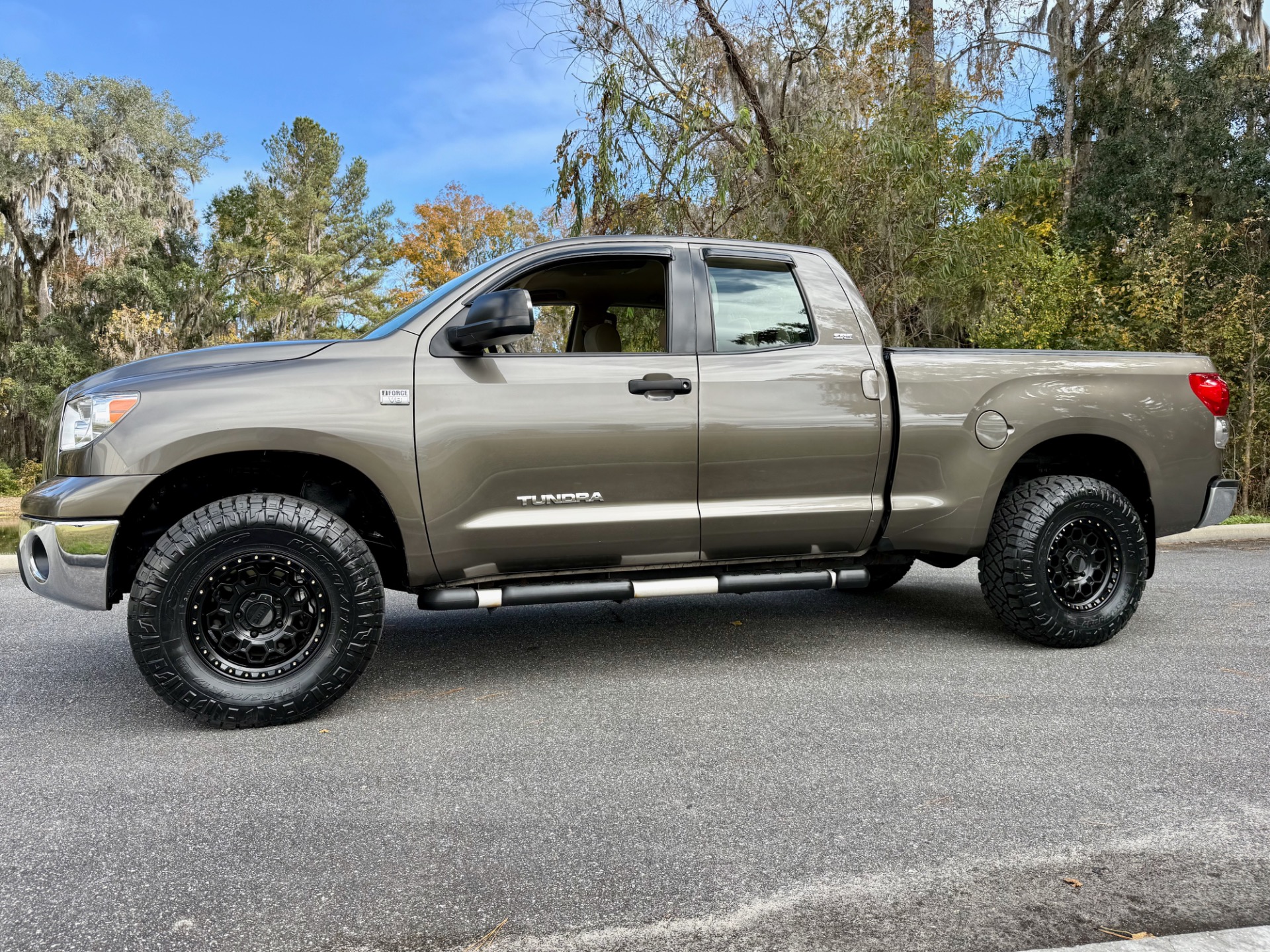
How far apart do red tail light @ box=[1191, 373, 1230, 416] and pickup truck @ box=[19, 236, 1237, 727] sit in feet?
0.04

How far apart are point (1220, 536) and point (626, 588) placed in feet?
25.1

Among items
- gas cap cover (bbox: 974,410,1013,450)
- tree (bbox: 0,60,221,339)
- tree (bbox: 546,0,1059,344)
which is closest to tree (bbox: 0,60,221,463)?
tree (bbox: 0,60,221,339)

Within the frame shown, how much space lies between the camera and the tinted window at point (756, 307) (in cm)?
436

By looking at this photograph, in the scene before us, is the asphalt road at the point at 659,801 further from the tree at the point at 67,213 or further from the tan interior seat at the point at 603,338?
the tree at the point at 67,213

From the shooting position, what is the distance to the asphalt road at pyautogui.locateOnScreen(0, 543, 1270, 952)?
2258mm

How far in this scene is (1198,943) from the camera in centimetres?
207

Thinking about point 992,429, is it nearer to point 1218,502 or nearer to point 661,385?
point 1218,502

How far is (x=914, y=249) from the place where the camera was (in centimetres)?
1078

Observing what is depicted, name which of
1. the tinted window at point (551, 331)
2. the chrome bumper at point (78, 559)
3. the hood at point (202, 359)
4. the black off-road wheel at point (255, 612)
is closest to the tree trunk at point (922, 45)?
the tinted window at point (551, 331)

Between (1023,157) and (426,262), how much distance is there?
27497 millimetres

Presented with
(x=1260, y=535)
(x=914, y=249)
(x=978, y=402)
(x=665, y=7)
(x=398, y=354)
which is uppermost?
(x=665, y=7)

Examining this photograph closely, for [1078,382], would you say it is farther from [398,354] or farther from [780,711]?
[398,354]

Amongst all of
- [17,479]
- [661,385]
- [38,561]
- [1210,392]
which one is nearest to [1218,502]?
[1210,392]

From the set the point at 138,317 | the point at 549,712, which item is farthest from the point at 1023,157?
the point at 138,317
